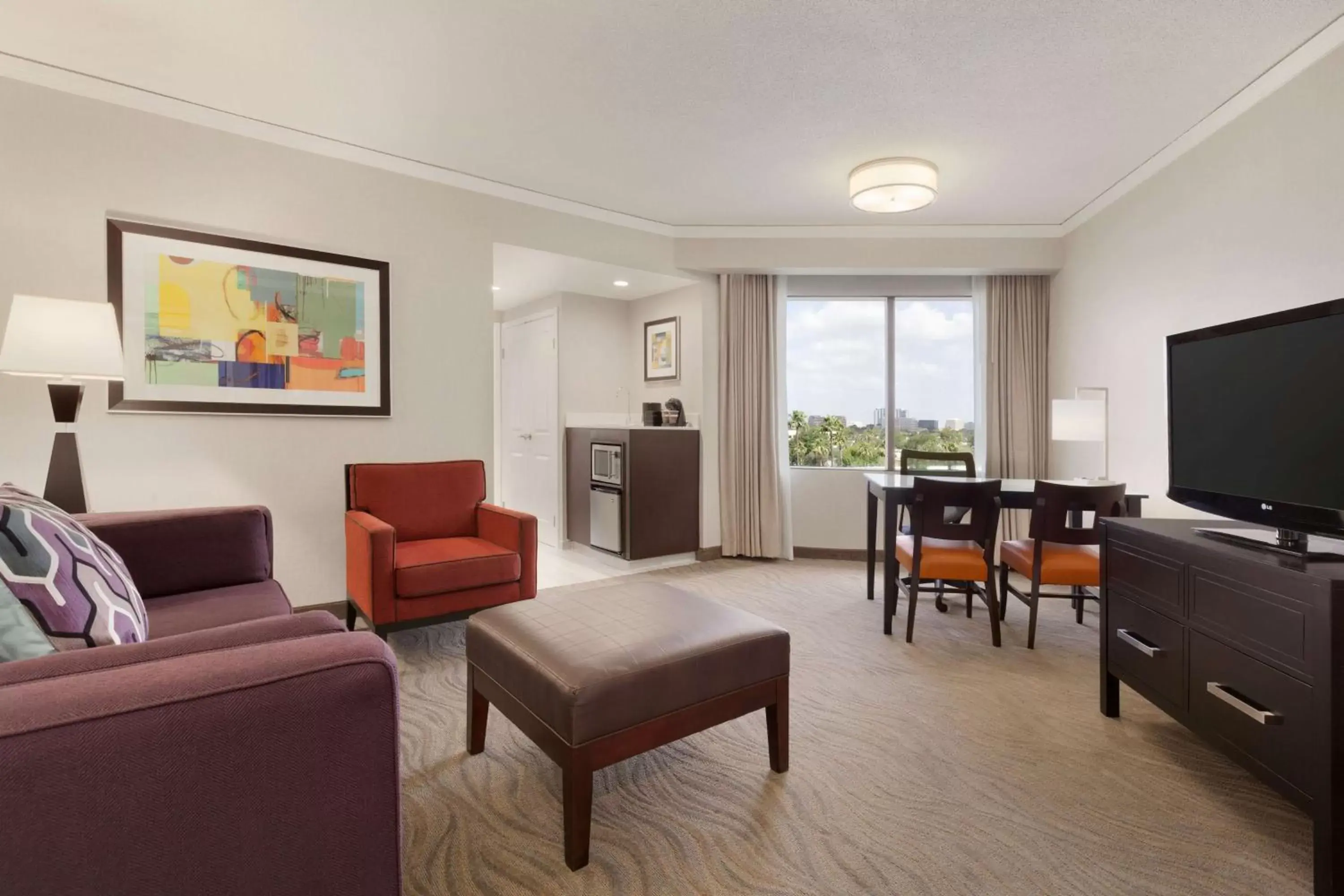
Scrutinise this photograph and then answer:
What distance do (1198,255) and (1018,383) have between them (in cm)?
177

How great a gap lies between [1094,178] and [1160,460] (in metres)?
1.75

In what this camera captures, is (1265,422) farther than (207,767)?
Yes

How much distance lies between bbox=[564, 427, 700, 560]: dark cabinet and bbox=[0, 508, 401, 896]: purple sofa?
3491mm

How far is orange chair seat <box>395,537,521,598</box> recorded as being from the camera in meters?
2.76

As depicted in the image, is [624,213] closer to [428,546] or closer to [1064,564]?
[428,546]

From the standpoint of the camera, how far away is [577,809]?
1.51 m

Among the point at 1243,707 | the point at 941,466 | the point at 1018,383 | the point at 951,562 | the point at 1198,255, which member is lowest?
the point at 1243,707

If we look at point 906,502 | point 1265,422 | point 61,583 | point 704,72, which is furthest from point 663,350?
point 61,583

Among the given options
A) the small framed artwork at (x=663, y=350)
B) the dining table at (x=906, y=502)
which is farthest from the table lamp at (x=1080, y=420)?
the small framed artwork at (x=663, y=350)

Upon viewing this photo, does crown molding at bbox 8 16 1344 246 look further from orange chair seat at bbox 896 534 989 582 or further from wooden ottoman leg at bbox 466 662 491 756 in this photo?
wooden ottoman leg at bbox 466 662 491 756

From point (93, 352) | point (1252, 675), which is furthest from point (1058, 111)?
point (93, 352)

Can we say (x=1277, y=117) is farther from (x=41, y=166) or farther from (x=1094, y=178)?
(x=41, y=166)

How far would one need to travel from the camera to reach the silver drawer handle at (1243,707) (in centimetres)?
161

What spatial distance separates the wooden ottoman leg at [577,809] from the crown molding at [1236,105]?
373cm
